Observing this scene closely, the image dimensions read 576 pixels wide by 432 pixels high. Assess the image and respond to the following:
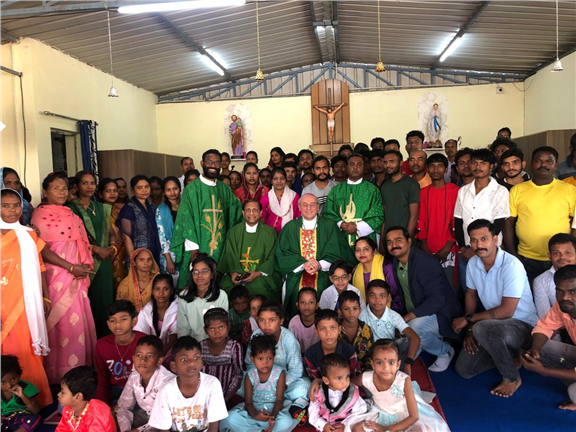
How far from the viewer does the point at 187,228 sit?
15.1ft

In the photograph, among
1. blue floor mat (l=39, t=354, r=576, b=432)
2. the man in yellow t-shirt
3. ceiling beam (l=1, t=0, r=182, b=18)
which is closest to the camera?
blue floor mat (l=39, t=354, r=576, b=432)

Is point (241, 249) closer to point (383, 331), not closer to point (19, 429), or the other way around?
point (383, 331)

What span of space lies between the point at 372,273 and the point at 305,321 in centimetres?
71

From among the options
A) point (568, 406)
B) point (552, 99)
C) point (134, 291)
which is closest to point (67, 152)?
point (134, 291)

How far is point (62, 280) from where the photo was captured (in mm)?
3889

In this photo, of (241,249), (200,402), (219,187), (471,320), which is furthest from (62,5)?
(471,320)

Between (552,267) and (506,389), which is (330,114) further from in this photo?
(506,389)

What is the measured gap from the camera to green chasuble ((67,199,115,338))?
14.6ft

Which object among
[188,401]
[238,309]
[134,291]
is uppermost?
[134,291]

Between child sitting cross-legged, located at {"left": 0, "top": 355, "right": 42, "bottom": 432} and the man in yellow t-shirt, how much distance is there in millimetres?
3813

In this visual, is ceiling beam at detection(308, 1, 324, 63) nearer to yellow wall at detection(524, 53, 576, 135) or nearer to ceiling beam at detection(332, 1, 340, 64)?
ceiling beam at detection(332, 1, 340, 64)

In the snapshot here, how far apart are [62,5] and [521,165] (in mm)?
5830

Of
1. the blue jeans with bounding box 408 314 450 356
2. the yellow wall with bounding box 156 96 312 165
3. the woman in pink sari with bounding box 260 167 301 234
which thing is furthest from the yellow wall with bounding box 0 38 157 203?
the blue jeans with bounding box 408 314 450 356

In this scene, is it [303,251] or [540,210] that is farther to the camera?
[303,251]
